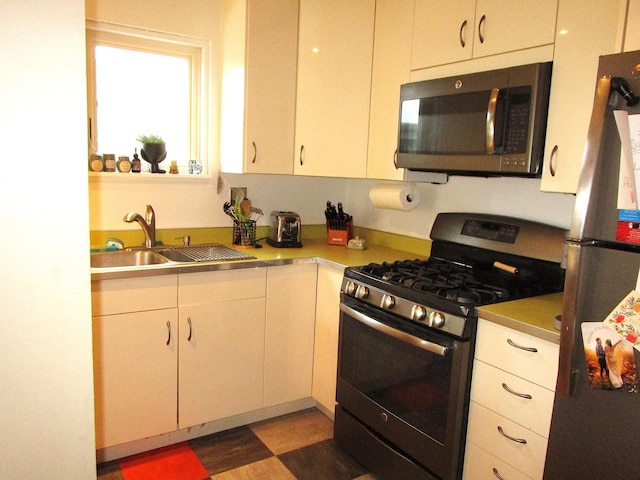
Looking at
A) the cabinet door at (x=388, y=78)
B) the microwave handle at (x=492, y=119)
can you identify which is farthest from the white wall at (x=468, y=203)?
the microwave handle at (x=492, y=119)

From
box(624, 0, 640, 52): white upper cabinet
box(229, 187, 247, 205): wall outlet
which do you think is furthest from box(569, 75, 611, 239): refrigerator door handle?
box(229, 187, 247, 205): wall outlet

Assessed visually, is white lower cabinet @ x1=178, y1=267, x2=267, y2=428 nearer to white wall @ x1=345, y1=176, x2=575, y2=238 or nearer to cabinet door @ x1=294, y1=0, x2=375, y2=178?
cabinet door @ x1=294, y1=0, x2=375, y2=178

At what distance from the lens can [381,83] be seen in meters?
2.48

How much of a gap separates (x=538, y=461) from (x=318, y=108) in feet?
6.25

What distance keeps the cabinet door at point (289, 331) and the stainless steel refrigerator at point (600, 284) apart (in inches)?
54.9

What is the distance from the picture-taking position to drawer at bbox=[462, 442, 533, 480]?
1632 mm

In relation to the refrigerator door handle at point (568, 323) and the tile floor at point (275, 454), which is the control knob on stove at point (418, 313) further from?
the tile floor at point (275, 454)

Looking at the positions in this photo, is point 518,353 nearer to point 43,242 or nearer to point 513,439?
point 513,439

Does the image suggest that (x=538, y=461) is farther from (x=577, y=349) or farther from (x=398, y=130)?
(x=398, y=130)

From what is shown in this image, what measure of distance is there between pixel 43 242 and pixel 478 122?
5.15 feet

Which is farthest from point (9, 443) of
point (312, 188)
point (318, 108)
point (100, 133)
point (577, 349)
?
point (312, 188)

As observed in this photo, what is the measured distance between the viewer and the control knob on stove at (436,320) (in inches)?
70.1

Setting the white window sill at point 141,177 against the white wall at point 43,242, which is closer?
the white wall at point 43,242

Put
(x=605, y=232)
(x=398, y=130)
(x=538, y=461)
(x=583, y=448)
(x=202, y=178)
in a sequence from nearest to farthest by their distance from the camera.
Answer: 1. (x=605, y=232)
2. (x=583, y=448)
3. (x=538, y=461)
4. (x=398, y=130)
5. (x=202, y=178)
